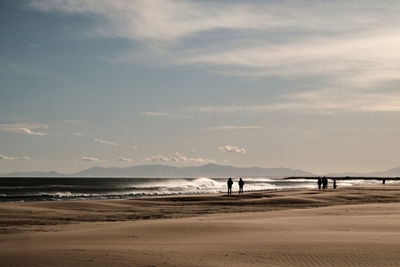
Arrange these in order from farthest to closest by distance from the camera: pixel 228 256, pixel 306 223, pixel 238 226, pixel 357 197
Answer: pixel 357 197 < pixel 306 223 < pixel 238 226 < pixel 228 256

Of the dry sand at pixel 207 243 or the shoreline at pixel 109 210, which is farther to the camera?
the shoreline at pixel 109 210

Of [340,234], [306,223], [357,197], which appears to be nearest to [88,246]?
[340,234]

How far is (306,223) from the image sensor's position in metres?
20.3

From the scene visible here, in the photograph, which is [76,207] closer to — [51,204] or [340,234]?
[51,204]

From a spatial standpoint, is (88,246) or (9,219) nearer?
(88,246)

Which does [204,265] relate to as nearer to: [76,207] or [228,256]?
[228,256]

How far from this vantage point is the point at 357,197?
4328 cm

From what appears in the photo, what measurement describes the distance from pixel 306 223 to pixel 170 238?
6.78 metres

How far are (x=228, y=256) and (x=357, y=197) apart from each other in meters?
33.5

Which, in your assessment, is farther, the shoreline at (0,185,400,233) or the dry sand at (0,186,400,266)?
the shoreline at (0,185,400,233)

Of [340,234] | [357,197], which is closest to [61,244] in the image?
[340,234]

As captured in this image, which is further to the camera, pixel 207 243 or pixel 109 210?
pixel 109 210

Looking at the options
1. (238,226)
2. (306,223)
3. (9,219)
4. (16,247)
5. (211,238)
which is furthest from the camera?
(9,219)

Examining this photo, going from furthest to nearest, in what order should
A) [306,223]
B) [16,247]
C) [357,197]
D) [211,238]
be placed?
[357,197]
[306,223]
[211,238]
[16,247]
